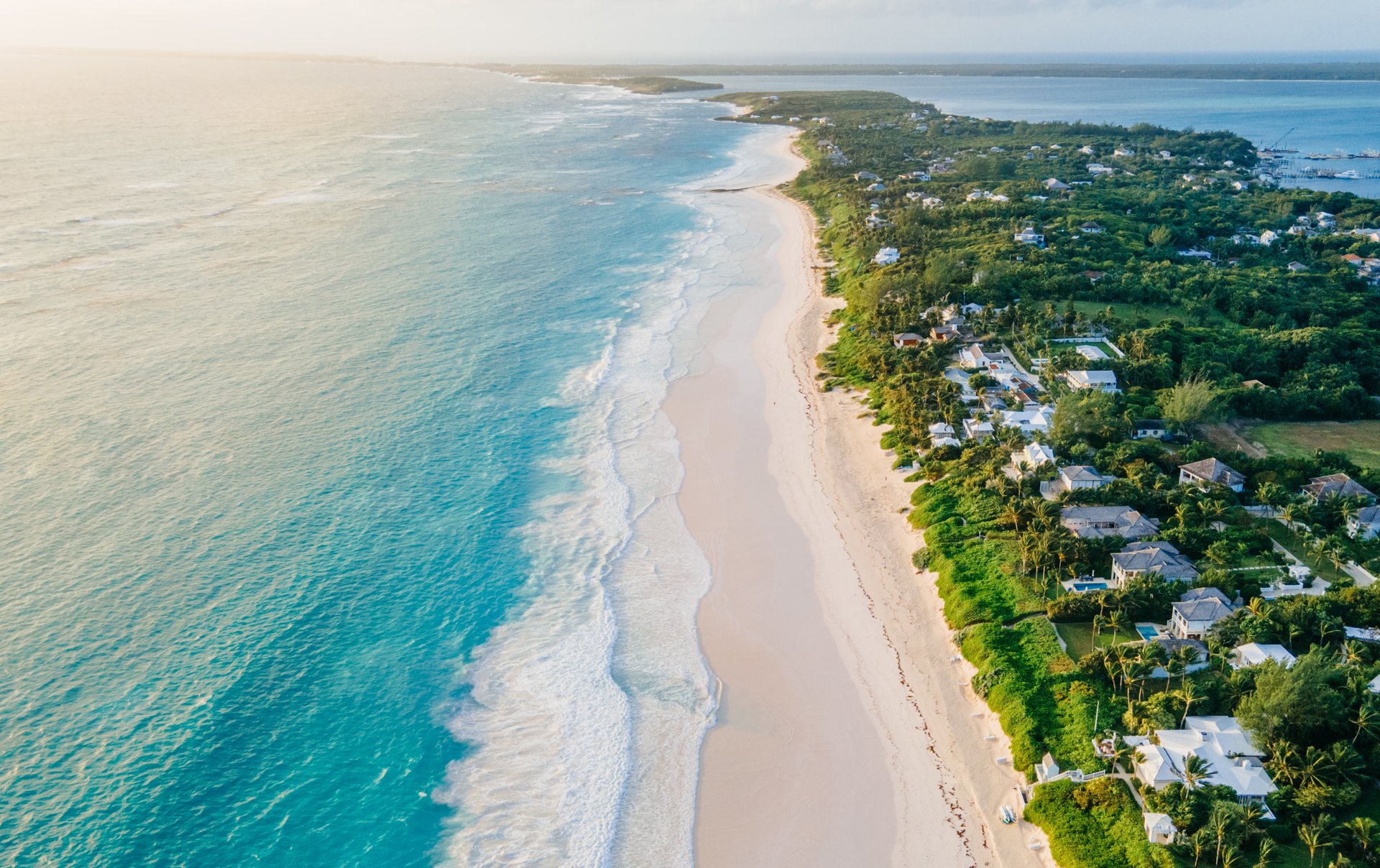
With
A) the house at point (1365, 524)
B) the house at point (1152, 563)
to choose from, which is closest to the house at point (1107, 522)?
the house at point (1152, 563)

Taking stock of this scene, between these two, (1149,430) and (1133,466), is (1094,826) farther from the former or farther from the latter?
(1149,430)

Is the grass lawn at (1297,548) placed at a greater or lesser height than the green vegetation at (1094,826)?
greater

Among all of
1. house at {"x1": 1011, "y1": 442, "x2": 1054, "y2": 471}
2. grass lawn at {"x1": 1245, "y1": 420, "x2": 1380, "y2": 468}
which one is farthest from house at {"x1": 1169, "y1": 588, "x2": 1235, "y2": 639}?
grass lawn at {"x1": 1245, "y1": 420, "x2": 1380, "y2": 468}

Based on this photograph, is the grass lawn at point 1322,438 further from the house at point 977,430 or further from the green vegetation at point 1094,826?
the green vegetation at point 1094,826

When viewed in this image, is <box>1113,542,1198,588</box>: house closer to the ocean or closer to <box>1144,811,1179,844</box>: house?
<box>1144,811,1179,844</box>: house

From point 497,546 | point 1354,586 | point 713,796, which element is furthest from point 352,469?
point 1354,586

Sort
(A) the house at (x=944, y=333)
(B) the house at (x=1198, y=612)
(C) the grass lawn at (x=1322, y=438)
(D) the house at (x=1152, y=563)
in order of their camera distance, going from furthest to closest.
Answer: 1. (A) the house at (x=944, y=333)
2. (C) the grass lawn at (x=1322, y=438)
3. (D) the house at (x=1152, y=563)
4. (B) the house at (x=1198, y=612)
